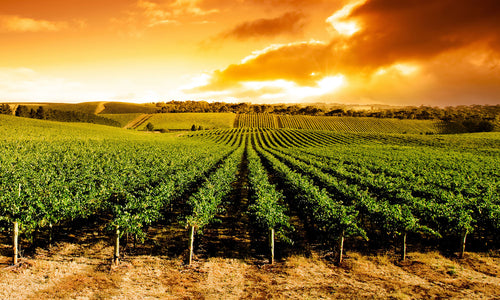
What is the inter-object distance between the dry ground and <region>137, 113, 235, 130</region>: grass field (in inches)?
5261

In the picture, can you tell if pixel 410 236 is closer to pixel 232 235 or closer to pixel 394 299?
pixel 394 299

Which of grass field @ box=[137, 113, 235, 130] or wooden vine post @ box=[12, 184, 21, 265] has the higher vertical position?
grass field @ box=[137, 113, 235, 130]

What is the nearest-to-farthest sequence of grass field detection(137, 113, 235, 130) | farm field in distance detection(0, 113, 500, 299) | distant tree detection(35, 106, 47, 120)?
farm field in distance detection(0, 113, 500, 299) → distant tree detection(35, 106, 47, 120) → grass field detection(137, 113, 235, 130)

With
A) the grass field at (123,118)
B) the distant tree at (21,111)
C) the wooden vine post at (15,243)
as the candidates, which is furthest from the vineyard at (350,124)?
the wooden vine post at (15,243)

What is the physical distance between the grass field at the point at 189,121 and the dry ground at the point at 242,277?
134 metres

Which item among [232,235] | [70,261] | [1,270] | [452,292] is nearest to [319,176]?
[232,235]

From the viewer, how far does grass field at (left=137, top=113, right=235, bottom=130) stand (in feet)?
476

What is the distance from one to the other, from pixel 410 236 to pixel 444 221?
2293 mm

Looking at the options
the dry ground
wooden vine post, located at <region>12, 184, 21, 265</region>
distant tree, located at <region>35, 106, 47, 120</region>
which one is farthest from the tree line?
the dry ground

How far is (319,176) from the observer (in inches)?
1176

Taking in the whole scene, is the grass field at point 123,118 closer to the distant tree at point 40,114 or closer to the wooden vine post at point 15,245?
the distant tree at point 40,114

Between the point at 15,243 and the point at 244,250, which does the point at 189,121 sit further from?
the point at 15,243

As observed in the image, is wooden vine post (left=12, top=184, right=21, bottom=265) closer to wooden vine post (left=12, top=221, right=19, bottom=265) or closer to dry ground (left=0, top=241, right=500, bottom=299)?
wooden vine post (left=12, top=221, right=19, bottom=265)

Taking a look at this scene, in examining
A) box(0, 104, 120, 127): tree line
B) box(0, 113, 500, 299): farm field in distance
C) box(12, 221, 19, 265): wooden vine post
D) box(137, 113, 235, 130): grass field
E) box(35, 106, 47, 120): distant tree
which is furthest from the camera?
box(137, 113, 235, 130): grass field
